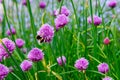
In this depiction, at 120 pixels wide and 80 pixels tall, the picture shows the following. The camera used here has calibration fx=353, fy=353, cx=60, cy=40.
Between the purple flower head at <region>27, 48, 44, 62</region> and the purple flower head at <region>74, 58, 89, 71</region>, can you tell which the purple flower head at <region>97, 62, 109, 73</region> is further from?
the purple flower head at <region>27, 48, 44, 62</region>

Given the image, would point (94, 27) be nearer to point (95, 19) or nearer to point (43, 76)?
point (95, 19)

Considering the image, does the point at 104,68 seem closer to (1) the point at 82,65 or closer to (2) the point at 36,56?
(1) the point at 82,65

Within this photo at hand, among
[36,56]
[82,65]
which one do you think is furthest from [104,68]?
[36,56]

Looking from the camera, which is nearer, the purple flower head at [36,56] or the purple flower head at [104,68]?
the purple flower head at [36,56]

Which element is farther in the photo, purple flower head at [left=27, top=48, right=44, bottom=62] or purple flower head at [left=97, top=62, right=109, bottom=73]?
purple flower head at [left=97, top=62, right=109, bottom=73]

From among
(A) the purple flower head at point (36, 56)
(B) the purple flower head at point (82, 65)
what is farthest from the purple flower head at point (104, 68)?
(A) the purple flower head at point (36, 56)

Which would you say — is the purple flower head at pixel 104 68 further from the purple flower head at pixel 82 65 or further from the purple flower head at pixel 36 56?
the purple flower head at pixel 36 56

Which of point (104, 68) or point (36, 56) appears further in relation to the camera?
point (104, 68)

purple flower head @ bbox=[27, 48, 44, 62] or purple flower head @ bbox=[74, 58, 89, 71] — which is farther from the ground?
purple flower head @ bbox=[27, 48, 44, 62]

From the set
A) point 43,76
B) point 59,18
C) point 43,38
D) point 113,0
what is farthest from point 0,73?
point 113,0

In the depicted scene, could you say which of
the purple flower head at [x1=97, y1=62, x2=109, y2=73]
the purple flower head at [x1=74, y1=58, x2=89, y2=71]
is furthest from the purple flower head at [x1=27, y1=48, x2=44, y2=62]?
the purple flower head at [x1=97, y1=62, x2=109, y2=73]

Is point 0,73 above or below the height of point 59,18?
below
